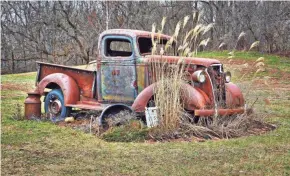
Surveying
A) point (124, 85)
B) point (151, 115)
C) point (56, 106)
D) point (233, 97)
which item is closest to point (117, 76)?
point (124, 85)

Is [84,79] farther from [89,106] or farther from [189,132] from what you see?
[189,132]

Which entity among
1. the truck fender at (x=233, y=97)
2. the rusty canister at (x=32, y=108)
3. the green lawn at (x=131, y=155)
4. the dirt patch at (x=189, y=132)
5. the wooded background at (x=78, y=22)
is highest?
the wooded background at (x=78, y=22)

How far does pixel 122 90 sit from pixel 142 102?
74cm

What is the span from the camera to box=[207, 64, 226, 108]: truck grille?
6219 mm

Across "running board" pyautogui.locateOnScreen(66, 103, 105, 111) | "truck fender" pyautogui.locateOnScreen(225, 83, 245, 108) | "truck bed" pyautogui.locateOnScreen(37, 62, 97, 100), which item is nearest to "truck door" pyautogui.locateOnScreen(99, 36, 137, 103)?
"running board" pyautogui.locateOnScreen(66, 103, 105, 111)

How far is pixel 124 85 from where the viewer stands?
262 inches

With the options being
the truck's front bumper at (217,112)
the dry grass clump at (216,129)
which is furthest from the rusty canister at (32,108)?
the truck's front bumper at (217,112)

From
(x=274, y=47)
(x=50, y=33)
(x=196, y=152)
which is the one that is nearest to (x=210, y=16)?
(x=274, y=47)

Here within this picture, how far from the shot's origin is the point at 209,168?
4121mm

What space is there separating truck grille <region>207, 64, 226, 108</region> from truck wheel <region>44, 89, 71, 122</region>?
2544 millimetres

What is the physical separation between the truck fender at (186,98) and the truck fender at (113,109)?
0.13 meters

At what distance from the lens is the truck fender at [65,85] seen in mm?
7008

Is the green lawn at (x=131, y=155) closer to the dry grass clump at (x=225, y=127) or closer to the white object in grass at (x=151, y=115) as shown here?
the dry grass clump at (x=225, y=127)

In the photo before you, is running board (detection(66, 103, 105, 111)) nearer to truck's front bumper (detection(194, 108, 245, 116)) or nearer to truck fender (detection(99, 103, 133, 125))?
truck fender (detection(99, 103, 133, 125))
